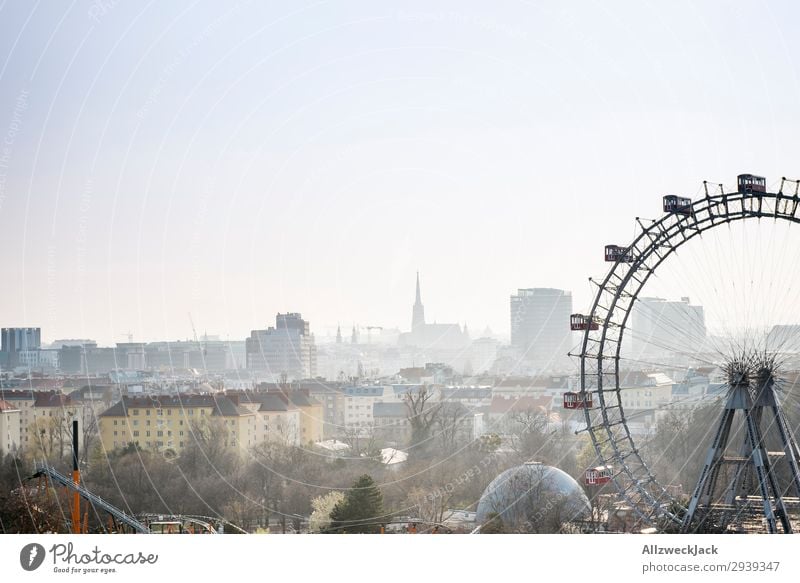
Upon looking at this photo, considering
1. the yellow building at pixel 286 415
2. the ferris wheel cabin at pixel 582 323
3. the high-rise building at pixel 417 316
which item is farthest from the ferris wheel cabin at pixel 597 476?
the high-rise building at pixel 417 316

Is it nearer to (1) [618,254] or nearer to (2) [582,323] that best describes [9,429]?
(2) [582,323]

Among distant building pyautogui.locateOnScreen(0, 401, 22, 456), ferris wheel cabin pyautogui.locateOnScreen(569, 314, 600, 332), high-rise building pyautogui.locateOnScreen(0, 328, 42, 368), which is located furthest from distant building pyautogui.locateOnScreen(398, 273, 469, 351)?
ferris wheel cabin pyautogui.locateOnScreen(569, 314, 600, 332)

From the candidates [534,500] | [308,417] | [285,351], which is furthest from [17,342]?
[534,500]

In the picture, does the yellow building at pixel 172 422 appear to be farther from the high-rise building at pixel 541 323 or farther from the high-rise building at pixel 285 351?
the high-rise building at pixel 541 323

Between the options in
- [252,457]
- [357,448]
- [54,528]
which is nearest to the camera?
[54,528]

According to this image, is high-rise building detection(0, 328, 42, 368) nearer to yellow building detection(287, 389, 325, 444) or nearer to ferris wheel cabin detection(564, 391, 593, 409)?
yellow building detection(287, 389, 325, 444)

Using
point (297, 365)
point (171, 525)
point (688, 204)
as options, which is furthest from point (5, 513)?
point (297, 365)

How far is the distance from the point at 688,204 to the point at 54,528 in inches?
418

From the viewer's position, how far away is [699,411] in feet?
96.5

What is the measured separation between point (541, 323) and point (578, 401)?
190 feet

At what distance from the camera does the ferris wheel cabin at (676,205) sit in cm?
1531

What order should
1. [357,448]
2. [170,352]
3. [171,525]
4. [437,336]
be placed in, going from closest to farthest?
[171,525] < [357,448] < [170,352] < [437,336]

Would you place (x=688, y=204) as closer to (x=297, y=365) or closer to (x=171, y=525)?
(x=171, y=525)
